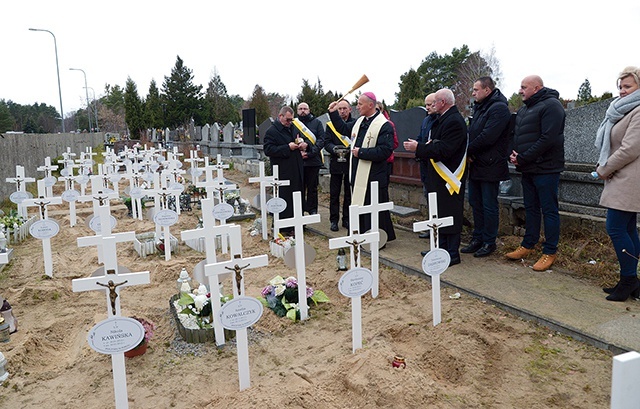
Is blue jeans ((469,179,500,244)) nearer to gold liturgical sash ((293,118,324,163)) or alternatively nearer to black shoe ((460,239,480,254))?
black shoe ((460,239,480,254))

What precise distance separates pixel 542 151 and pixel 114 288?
4056 mm

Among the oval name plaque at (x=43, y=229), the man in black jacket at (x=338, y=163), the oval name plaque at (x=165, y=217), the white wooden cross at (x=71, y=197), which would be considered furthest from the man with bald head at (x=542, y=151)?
the white wooden cross at (x=71, y=197)

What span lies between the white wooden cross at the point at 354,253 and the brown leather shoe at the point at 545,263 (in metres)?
1.82

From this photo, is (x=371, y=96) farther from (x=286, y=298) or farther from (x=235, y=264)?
(x=235, y=264)

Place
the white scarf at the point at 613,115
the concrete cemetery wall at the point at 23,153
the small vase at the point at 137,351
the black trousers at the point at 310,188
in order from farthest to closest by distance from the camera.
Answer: the concrete cemetery wall at the point at 23,153, the black trousers at the point at 310,188, the white scarf at the point at 613,115, the small vase at the point at 137,351

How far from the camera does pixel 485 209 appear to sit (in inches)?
215

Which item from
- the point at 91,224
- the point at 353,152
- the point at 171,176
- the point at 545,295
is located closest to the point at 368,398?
the point at 545,295

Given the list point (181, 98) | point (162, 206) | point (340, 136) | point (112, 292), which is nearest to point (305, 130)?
point (340, 136)

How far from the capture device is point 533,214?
516 centimetres

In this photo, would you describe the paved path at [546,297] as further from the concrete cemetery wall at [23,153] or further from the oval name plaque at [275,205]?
the concrete cemetery wall at [23,153]

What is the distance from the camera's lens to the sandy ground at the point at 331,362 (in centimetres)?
295

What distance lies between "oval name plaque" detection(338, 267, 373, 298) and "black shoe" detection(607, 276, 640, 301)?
2242mm

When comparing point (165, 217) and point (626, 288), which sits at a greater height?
point (165, 217)

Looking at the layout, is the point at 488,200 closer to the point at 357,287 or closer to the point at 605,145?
the point at 605,145
